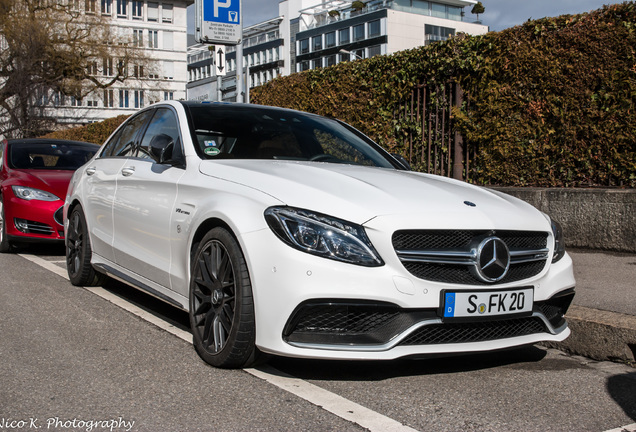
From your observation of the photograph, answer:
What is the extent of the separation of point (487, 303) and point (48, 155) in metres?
7.86

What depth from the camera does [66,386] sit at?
365 cm

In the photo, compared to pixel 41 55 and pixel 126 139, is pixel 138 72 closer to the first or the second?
pixel 41 55

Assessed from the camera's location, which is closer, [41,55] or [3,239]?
[3,239]

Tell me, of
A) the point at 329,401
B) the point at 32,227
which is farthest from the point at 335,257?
the point at 32,227

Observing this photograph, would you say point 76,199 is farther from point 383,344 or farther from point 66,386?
point 383,344

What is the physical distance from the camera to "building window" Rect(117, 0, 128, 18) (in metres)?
88.8

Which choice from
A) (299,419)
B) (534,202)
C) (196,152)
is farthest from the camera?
(534,202)

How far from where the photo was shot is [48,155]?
33.0 feet

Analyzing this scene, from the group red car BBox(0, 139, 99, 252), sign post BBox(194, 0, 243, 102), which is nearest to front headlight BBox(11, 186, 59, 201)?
red car BBox(0, 139, 99, 252)

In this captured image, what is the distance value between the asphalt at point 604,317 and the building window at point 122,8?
293 ft

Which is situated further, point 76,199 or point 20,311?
point 76,199

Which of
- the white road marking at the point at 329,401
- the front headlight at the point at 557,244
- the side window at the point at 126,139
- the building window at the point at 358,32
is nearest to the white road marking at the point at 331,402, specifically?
the white road marking at the point at 329,401

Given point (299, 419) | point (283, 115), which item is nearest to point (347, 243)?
point (299, 419)

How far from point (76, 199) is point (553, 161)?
5.18 metres
